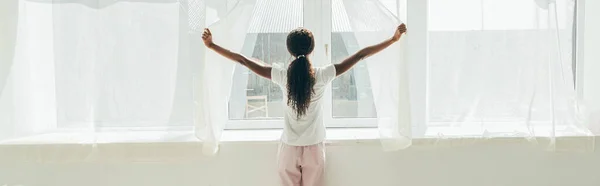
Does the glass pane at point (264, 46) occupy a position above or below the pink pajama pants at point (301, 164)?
above

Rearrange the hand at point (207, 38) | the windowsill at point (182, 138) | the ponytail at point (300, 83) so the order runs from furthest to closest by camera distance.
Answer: the windowsill at point (182, 138), the hand at point (207, 38), the ponytail at point (300, 83)

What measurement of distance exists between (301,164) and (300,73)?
38 centimetres

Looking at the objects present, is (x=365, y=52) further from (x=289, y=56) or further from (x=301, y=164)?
(x=301, y=164)

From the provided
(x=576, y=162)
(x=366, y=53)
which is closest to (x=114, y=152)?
(x=366, y=53)

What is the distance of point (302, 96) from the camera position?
194cm

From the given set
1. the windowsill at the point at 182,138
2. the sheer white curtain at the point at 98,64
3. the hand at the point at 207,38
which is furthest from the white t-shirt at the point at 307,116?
the sheer white curtain at the point at 98,64

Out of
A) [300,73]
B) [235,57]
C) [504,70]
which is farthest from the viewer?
[504,70]

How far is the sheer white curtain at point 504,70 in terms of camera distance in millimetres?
2098

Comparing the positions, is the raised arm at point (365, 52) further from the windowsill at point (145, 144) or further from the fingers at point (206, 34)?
the fingers at point (206, 34)

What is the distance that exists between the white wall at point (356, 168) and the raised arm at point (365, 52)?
1.30ft

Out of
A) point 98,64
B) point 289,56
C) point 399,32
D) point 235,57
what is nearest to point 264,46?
point 289,56

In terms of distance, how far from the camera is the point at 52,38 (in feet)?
6.95

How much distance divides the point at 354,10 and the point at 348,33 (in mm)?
134

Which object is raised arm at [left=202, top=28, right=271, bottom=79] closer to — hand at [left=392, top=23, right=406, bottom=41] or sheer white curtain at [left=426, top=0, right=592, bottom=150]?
hand at [left=392, top=23, right=406, bottom=41]
